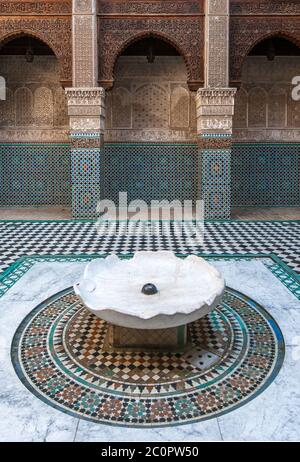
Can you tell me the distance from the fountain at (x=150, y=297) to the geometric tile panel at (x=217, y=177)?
9.37 feet

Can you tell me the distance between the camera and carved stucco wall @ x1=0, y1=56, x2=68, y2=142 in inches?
234

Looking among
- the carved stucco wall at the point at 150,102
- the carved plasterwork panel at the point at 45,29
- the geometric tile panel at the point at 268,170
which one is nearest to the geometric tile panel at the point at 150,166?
the carved stucco wall at the point at 150,102

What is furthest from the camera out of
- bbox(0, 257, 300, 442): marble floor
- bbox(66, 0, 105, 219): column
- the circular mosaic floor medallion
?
bbox(66, 0, 105, 219): column

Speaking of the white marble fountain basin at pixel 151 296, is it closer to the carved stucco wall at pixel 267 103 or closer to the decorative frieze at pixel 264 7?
the decorative frieze at pixel 264 7

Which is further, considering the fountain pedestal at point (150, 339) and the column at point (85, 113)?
the column at point (85, 113)

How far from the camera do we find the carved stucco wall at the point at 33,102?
19.5ft

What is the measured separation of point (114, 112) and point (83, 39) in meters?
1.21

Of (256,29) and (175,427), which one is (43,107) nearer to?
(256,29)

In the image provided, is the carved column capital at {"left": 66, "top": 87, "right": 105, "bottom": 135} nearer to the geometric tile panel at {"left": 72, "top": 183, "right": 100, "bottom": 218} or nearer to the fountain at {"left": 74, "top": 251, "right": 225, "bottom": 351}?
the geometric tile panel at {"left": 72, "top": 183, "right": 100, "bottom": 218}

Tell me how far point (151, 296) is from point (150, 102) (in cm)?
444

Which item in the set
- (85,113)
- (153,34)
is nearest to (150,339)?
(85,113)

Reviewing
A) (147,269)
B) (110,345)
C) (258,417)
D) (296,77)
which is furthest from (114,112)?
(258,417)

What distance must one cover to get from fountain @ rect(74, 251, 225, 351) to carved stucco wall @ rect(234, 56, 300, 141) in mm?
4075

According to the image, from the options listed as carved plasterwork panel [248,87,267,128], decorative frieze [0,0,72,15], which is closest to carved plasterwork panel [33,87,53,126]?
decorative frieze [0,0,72,15]
